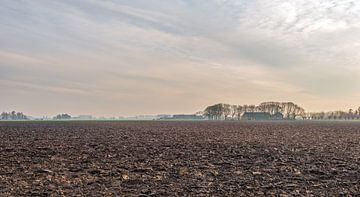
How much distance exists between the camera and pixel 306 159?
63.7 feet

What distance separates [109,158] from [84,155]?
2.14 meters

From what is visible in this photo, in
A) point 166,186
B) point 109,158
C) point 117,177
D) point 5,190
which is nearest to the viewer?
point 5,190

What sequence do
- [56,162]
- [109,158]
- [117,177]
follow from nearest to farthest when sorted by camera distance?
[117,177] < [56,162] < [109,158]

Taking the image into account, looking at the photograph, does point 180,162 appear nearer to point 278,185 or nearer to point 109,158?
point 109,158

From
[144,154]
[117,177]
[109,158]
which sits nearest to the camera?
[117,177]

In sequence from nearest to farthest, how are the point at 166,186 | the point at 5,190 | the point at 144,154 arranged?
the point at 5,190
the point at 166,186
the point at 144,154

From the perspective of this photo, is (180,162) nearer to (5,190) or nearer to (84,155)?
(84,155)

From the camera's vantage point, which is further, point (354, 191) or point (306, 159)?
point (306, 159)

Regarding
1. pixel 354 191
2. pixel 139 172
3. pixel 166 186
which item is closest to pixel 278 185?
pixel 354 191

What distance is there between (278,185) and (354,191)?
2506 millimetres

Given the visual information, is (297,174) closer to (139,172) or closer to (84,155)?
(139,172)

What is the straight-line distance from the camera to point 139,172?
14938 mm

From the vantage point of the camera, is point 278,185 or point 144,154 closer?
point 278,185

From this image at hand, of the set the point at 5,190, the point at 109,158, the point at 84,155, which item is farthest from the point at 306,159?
the point at 5,190
